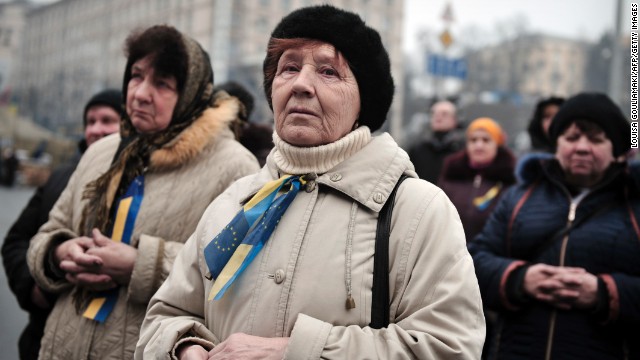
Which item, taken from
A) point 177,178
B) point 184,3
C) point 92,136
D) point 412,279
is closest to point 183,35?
point 177,178

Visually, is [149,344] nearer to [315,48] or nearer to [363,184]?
[363,184]

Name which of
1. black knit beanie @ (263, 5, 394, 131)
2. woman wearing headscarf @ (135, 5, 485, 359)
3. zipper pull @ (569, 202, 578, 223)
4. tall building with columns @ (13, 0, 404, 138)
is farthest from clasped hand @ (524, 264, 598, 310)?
tall building with columns @ (13, 0, 404, 138)

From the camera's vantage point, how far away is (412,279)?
180 centimetres

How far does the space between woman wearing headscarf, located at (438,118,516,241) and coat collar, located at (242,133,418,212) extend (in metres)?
2.93

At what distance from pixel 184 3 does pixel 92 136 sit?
36492 mm

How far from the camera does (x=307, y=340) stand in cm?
170

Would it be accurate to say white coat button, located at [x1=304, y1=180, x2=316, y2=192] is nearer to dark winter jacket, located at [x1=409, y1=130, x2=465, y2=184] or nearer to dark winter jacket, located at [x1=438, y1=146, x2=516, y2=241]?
dark winter jacket, located at [x1=438, y1=146, x2=516, y2=241]

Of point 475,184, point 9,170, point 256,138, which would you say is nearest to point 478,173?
point 475,184

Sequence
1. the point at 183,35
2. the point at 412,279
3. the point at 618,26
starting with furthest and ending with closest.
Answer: the point at 618,26
the point at 183,35
the point at 412,279

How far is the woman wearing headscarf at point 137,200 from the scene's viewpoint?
8.62 ft

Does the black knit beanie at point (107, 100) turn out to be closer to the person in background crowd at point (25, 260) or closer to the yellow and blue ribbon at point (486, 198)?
the person in background crowd at point (25, 260)

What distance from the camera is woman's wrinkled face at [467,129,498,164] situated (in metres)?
5.10

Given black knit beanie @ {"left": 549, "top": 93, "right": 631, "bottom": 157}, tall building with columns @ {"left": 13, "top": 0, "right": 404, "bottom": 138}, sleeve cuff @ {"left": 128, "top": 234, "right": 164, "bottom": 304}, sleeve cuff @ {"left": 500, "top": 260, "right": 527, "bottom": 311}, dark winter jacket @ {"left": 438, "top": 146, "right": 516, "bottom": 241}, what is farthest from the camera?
tall building with columns @ {"left": 13, "top": 0, "right": 404, "bottom": 138}

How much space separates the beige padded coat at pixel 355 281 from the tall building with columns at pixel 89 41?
21.3 metres
